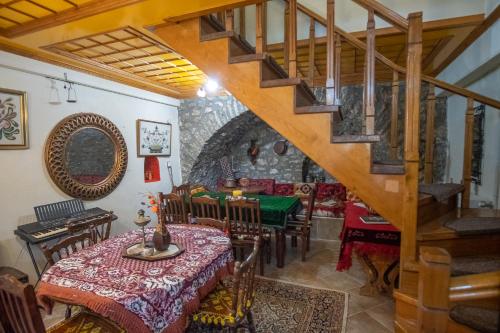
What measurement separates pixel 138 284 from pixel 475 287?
1422mm

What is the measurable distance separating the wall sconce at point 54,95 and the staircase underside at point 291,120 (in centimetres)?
154

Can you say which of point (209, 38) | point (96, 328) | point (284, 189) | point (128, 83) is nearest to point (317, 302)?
point (96, 328)

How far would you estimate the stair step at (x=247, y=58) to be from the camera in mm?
1885

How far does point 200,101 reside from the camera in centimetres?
474

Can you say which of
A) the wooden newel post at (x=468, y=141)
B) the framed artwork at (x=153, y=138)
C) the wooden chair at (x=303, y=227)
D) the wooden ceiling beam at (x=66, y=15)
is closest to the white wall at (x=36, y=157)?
the framed artwork at (x=153, y=138)

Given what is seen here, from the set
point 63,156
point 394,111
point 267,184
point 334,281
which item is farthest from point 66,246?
point 267,184

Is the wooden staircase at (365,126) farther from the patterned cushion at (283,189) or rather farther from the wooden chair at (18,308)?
the patterned cushion at (283,189)

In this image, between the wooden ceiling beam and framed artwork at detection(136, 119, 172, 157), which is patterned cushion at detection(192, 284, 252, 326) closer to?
the wooden ceiling beam

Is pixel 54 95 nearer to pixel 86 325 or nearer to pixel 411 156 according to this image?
pixel 86 325

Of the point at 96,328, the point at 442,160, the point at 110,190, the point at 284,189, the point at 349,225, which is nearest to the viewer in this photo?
the point at 96,328

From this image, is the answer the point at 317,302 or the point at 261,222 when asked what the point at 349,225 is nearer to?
the point at 317,302

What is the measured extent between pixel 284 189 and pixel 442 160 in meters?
2.58

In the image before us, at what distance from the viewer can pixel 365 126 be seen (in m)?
1.74

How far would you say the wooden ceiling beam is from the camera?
189 centimetres
